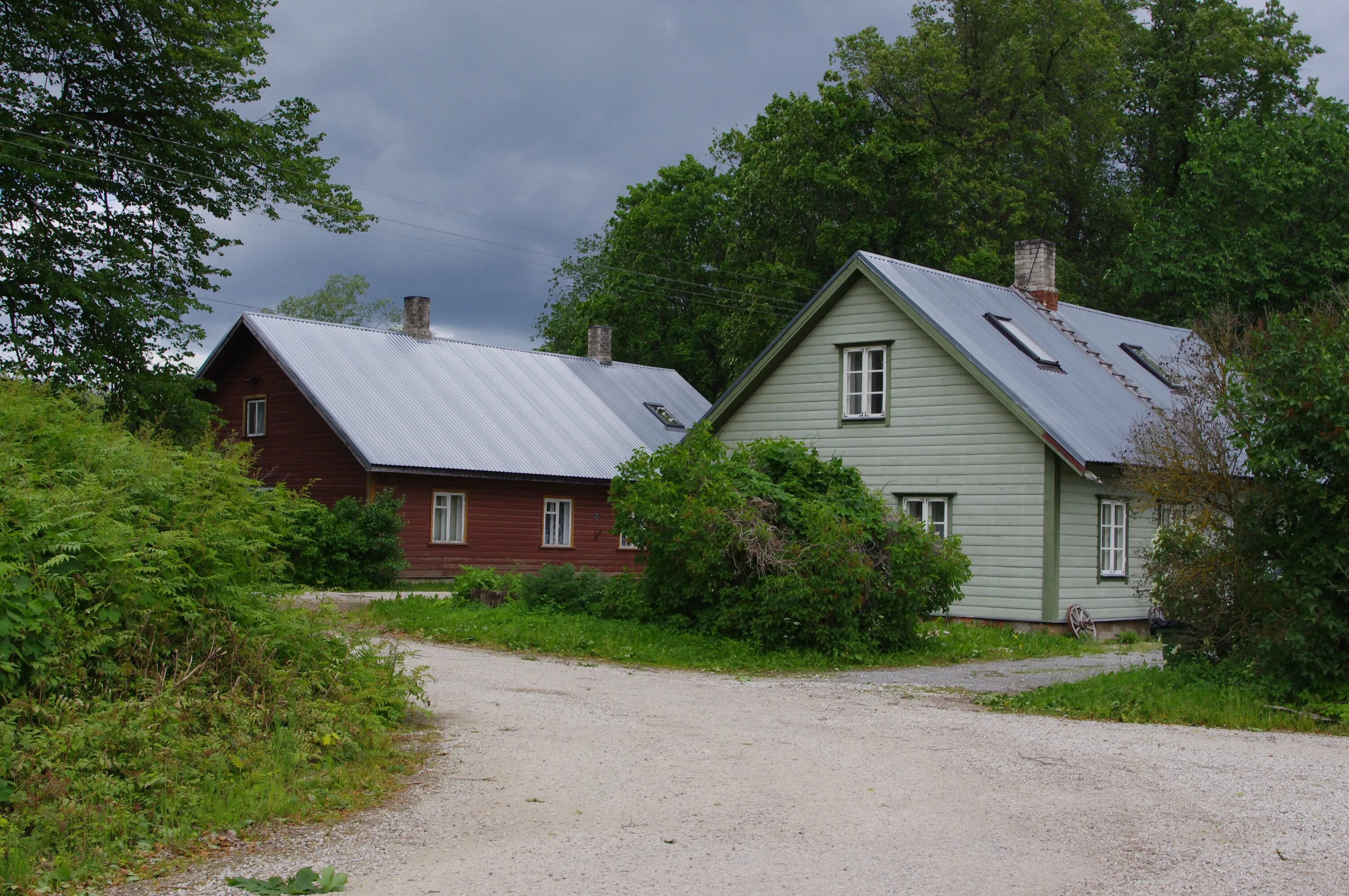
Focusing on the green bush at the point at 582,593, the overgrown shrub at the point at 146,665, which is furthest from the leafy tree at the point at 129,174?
the overgrown shrub at the point at 146,665

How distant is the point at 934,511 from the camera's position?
23.6 m

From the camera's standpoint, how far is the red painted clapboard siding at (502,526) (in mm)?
30344

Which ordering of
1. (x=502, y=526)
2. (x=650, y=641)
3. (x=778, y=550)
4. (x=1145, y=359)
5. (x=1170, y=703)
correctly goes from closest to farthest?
1. (x=1170, y=703)
2. (x=778, y=550)
3. (x=650, y=641)
4. (x=1145, y=359)
5. (x=502, y=526)

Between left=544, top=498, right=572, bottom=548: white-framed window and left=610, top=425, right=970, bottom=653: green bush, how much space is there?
50.1ft

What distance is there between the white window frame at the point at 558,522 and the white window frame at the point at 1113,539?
14.9 meters

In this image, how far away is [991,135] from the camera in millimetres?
41250

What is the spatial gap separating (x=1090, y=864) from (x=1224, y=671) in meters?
7.19

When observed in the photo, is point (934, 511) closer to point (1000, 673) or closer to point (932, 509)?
point (932, 509)

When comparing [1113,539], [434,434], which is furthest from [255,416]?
[1113,539]

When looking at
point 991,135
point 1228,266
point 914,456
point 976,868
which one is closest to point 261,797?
point 976,868

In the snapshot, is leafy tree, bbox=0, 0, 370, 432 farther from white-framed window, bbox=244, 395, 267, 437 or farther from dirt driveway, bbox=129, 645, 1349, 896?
dirt driveway, bbox=129, 645, 1349, 896

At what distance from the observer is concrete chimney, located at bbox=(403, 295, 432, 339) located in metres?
36.2

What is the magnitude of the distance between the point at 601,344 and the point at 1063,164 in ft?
54.1

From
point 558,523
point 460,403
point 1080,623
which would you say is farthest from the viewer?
point 558,523
